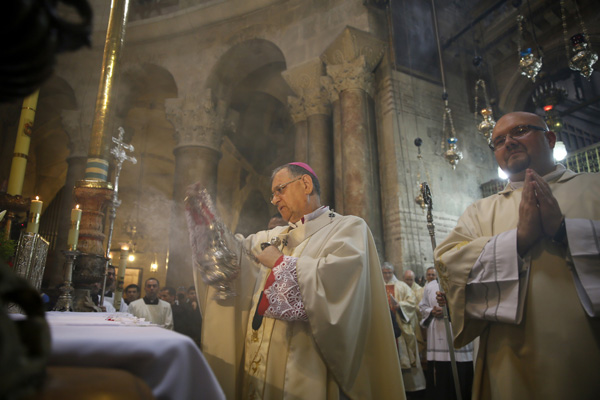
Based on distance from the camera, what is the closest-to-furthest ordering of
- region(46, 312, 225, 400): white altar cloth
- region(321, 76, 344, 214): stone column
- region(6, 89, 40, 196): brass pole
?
region(46, 312, 225, 400): white altar cloth < region(6, 89, 40, 196): brass pole < region(321, 76, 344, 214): stone column

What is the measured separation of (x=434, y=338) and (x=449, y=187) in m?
3.31

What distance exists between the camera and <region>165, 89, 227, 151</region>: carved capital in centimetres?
842

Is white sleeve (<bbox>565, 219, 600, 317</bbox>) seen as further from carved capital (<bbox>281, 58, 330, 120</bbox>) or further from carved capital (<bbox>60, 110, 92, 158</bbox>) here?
carved capital (<bbox>60, 110, 92, 158</bbox>)

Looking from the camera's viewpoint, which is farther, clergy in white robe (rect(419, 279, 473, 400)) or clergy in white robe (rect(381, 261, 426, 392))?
clergy in white robe (rect(381, 261, 426, 392))

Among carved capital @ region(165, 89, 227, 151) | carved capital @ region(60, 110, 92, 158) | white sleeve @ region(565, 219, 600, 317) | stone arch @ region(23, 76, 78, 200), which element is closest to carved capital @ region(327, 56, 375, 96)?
carved capital @ region(165, 89, 227, 151)

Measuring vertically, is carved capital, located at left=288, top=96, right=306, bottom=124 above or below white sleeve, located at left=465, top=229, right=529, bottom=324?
above

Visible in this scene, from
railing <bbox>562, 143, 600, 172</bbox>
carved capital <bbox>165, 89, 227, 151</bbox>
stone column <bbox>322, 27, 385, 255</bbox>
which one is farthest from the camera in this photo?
carved capital <bbox>165, 89, 227, 151</bbox>

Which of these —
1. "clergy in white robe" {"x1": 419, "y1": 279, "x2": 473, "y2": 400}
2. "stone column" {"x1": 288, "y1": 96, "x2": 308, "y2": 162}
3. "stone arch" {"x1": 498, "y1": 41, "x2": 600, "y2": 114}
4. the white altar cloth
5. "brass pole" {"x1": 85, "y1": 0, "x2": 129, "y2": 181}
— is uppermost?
"stone arch" {"x1": 498, "y1": 41, "x2": 600, "y2": 114}

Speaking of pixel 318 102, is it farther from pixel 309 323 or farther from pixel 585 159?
pixel 309 323

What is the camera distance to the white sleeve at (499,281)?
1841 mm

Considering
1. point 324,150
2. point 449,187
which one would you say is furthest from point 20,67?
point 449,187

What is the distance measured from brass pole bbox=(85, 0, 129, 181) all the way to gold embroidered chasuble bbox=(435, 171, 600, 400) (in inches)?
108

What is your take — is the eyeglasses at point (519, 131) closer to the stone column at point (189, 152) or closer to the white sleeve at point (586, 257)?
the white sleeve at point (586, 257)

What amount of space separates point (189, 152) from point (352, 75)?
3.99m
